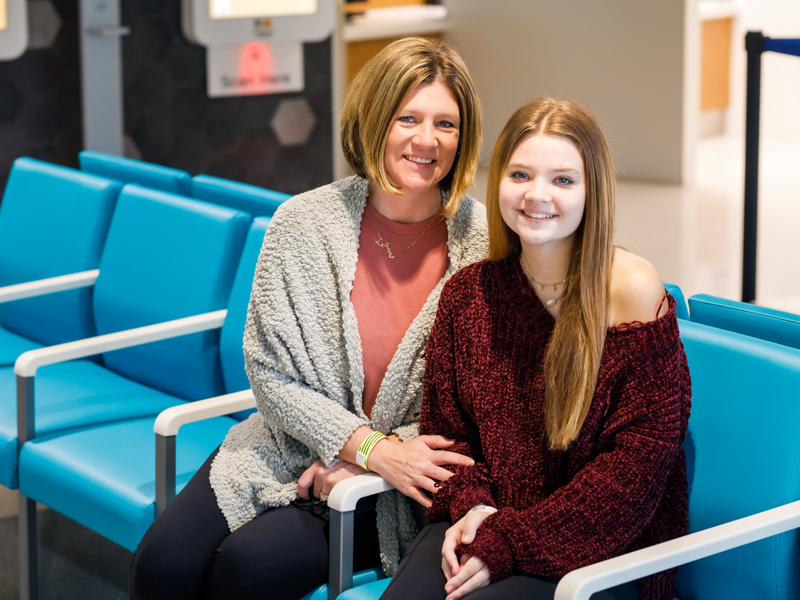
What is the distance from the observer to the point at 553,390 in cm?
169

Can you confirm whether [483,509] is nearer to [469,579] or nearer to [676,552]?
[469,579]

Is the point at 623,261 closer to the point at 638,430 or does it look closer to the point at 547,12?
the point at 638,430

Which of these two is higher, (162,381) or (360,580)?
(162,381)

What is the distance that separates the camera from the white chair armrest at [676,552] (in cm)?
148

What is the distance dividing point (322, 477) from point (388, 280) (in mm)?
380

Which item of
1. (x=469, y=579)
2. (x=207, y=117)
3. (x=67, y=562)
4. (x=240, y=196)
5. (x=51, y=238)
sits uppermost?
(x=207, y=117)

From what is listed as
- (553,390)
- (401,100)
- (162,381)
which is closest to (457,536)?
(553,390)

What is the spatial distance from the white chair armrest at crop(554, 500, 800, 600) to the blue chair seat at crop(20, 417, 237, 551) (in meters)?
1.00

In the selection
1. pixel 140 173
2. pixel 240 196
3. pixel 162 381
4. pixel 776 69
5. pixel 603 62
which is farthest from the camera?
pixel 776 69

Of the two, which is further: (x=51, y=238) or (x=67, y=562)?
(x=51, y=238)

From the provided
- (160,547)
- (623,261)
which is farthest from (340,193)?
(160,547)

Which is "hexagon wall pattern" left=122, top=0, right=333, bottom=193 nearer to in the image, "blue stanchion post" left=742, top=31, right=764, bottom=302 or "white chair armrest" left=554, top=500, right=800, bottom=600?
"blue stanchion post" left=742, top=31, right=764, bottom=302

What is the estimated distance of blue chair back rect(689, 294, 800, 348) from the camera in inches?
72.7

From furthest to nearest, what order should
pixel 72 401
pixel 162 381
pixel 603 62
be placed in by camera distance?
pixel 603 62 < pixel 162 381 < pixel 72 401
